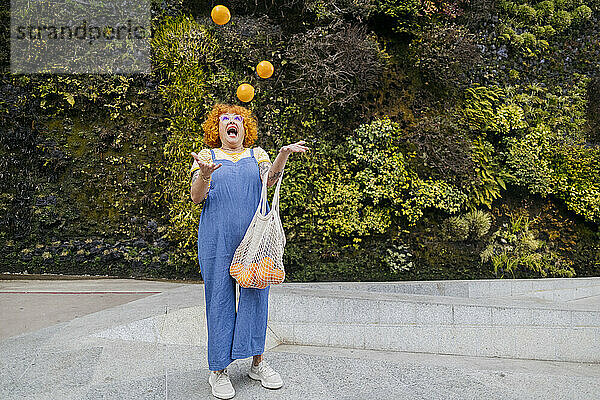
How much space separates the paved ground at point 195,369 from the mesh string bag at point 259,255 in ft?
2.11

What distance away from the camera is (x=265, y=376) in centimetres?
272

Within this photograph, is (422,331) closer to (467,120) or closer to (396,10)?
(467,120)

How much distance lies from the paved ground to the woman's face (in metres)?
1.38

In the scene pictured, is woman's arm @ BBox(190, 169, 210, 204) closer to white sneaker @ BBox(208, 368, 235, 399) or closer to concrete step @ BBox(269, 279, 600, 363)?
white sneaker @ BBox(208, 368, 235, 399)

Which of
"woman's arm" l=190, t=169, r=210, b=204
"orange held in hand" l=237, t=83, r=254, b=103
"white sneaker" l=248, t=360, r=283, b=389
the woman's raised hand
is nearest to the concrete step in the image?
"white sneaker" l=248, t=360, r=283, b=389

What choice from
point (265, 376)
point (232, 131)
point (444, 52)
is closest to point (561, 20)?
point (444, 52)

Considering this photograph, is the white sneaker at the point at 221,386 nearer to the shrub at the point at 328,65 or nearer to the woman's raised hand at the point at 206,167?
the woman's raised hand at the point at 206,167

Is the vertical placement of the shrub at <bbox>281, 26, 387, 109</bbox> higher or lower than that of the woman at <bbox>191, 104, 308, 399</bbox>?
higher

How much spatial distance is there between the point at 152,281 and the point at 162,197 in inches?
39.2

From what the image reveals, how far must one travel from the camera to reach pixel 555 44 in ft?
22.2

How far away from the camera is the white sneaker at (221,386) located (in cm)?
253

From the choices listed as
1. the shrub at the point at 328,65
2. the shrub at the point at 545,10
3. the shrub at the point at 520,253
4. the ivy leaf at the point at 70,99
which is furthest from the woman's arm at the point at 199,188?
the shrub at the point at 545,10

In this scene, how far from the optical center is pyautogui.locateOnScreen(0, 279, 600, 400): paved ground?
264 centimetres

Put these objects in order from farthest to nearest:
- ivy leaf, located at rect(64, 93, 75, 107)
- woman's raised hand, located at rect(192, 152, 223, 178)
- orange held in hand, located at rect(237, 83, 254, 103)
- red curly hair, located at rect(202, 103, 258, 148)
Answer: ivy leaf, located at rect(64, 93, 75, 107) < orange held in hand, located at rect(237, 83, 254, 103) < red curly hair, located at rect(202, 103, 258, 148) < woman's raised hand, located at rect(192, 152, 223, 178)
